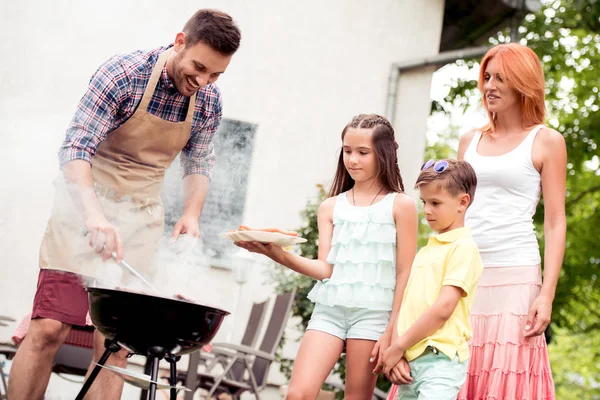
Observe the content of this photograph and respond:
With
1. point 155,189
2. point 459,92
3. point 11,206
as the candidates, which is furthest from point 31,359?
point 459,92

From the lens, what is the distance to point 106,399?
3.18 meters

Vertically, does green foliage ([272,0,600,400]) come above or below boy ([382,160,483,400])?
above

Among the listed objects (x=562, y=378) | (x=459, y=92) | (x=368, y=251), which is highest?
(x=459, y=92)

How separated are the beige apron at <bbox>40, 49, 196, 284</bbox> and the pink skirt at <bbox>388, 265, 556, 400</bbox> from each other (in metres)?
1.38

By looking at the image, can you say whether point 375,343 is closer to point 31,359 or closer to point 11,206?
point 31,359

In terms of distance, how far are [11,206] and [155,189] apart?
1.85 meters

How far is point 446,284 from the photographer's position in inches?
100

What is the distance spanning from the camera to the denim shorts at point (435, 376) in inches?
96.3

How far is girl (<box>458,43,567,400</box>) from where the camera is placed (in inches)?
104

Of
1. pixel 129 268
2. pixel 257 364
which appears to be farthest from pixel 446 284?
pixel 257 364

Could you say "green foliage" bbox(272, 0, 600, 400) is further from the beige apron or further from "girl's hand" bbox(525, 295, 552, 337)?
"girl's hand" bbox(525, 295, 552, 337)

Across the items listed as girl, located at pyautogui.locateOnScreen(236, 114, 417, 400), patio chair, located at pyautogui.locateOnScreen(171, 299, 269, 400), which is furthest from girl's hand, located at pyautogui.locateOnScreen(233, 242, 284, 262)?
patio chair, located at pyautogui.locateOnScreen(171, 299, 269, 400)

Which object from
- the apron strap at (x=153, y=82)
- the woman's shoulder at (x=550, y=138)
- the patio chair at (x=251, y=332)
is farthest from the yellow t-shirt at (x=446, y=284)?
the patio chair at (x=251, y=332)

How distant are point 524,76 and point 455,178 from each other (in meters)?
0.48
